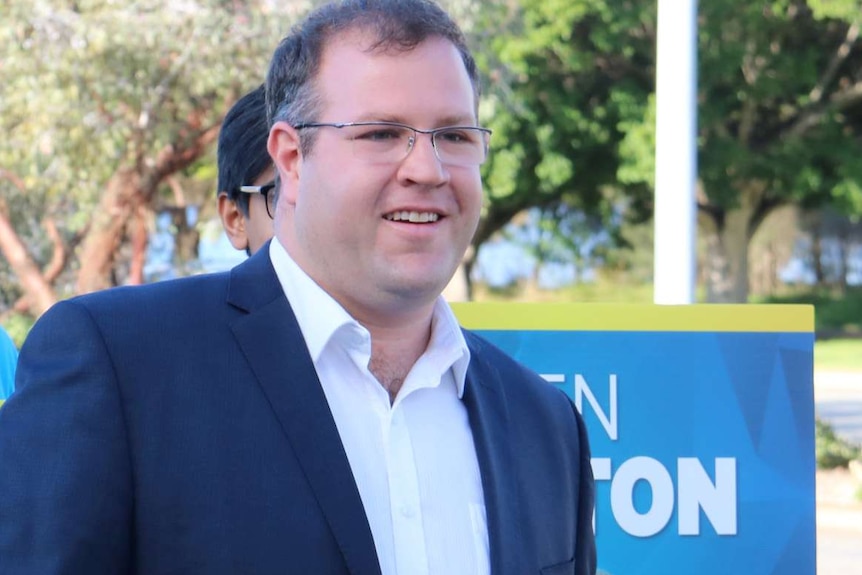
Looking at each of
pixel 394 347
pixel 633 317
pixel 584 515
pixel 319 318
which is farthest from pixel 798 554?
pixel 319 318

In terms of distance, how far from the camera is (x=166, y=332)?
169cm

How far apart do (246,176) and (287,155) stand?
1.02 meters

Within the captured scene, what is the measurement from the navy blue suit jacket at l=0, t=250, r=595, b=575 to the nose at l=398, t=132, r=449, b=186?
0.26 m

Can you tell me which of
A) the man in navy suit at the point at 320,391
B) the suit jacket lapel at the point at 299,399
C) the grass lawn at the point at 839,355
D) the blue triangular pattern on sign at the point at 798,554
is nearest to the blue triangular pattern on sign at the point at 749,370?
the blue triangular pattern on sign at the point at 798,554

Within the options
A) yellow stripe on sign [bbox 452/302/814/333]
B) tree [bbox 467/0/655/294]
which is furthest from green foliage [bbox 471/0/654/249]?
yellow stripe on sign [bbox 452/302/814/333]

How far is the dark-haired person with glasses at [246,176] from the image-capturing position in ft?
9.09

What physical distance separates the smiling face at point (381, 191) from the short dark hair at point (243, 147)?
101cm

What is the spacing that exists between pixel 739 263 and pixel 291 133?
81.7 feet

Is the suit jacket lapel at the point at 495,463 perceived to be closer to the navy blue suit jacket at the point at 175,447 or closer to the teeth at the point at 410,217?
the navy blue suit jacket at the point at 175,447

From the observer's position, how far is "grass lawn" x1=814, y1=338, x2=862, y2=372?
24.2 metres

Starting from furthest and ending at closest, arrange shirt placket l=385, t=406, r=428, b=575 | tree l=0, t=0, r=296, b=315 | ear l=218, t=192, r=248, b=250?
tree l=0, t=0, r=296, b=315
ear l=218, t=192, r=248, b=250
shirt placket l=385, t=406, r=428, b=575

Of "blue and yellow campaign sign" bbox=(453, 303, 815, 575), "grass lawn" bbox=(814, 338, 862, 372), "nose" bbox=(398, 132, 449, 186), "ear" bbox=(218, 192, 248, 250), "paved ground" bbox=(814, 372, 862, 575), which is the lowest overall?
"grass lawn" bbox=(814, 338, 862, 372)

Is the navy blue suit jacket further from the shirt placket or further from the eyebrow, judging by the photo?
the eyebrow

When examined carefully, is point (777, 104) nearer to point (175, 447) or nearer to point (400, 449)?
point (400, 449)
